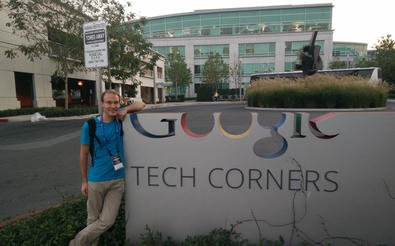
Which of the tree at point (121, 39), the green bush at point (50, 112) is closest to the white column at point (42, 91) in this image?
the green bush at point (50, 112)

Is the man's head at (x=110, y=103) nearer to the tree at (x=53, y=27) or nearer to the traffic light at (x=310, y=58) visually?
the tree at (x=53, y=27)

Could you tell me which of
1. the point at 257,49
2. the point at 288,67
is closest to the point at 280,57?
the point at 288,67

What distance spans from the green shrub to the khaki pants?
15.3m

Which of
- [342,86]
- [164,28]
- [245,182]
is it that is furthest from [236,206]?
[164,28]

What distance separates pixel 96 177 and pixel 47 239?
108cm

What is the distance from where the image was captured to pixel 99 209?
234cm

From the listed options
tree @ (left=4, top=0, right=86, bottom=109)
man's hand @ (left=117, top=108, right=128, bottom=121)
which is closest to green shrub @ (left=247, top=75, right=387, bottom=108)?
tree @ (left=4, top=0, right=86, bottom=109)

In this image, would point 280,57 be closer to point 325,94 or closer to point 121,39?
point 325,94

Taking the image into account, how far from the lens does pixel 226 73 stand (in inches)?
1927

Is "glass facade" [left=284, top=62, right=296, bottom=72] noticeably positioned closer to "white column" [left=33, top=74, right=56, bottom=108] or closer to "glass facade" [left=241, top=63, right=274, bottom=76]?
"glass facade" [left=241, top=63, right=274, bottom=76]

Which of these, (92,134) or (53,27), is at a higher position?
(53,27)

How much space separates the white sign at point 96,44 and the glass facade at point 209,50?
5349cm

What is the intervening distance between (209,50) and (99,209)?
55.7 meters

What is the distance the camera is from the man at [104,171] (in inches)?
87.4
